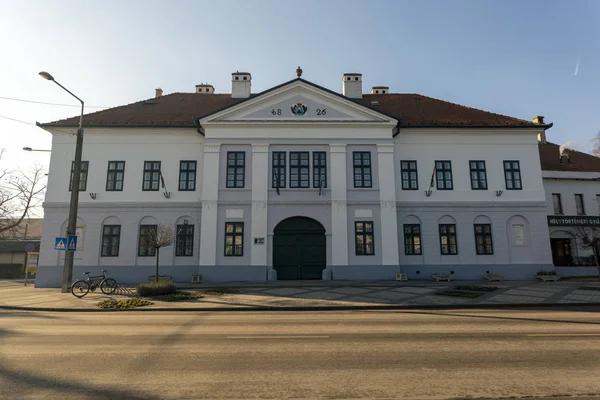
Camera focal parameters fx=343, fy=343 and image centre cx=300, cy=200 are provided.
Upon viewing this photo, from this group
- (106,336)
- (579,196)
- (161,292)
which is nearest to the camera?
(106,336)

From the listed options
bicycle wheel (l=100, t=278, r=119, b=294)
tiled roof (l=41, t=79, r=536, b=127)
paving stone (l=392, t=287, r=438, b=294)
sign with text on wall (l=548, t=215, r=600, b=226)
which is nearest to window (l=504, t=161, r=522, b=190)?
tiled roof (l=41, t=79, r=536, b=127)

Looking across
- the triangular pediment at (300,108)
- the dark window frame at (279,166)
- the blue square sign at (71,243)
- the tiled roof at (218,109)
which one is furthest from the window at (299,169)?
the blue square sign at (71,243)

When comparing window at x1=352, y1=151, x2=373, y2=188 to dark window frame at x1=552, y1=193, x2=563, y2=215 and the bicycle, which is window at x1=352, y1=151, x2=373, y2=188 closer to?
the bicycle

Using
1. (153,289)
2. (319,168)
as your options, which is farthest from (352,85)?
(153,289)

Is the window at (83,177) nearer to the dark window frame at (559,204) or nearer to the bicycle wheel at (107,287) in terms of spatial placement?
the bicycle wheel at (107,287)

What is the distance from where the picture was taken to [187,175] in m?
22.8

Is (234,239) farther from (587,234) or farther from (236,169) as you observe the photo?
(587,234)

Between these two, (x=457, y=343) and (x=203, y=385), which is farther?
(x=457, y=343)

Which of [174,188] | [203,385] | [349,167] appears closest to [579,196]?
[349,167]

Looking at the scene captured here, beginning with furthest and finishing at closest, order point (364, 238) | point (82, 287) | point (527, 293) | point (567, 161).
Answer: point (567, 161), point (364, 238), point (82, 287), point (527, 293)

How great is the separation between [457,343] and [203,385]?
5.02 meters

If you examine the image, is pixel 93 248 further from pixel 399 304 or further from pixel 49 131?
pixel 399 304

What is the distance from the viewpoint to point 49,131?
2306 centimetres

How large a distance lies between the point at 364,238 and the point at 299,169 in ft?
19.9
